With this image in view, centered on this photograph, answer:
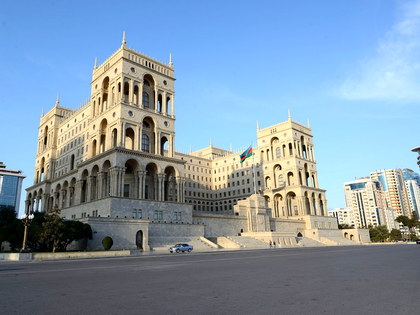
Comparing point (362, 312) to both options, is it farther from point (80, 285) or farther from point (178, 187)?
point (178, 187)

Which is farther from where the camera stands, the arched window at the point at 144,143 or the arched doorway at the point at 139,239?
the arched window at the point at 144,143

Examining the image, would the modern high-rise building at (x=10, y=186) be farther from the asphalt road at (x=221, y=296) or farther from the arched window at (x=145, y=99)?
the asphalt road at (x=221, y=296)

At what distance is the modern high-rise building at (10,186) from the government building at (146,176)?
263 ft

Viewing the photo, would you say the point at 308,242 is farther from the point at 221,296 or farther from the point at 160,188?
the point at 221,296

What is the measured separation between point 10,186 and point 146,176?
12589 cm

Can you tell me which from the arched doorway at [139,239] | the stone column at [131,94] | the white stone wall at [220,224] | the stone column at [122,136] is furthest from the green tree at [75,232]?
the stone column at [131,94]

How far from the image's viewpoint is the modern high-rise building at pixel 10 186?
151125 millimetres

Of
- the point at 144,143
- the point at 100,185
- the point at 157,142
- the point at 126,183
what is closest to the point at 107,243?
the point at 100,185

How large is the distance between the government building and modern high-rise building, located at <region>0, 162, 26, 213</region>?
3152 inches

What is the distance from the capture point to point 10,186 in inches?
6078

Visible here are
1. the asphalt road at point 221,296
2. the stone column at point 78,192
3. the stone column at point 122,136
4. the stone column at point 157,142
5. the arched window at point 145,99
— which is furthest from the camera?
the arched window at point 145,99

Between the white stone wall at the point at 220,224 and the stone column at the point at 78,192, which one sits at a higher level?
the stone column at the point at 78,192

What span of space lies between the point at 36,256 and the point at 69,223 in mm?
8526

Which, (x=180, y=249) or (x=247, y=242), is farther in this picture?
(x=247, y=242)
